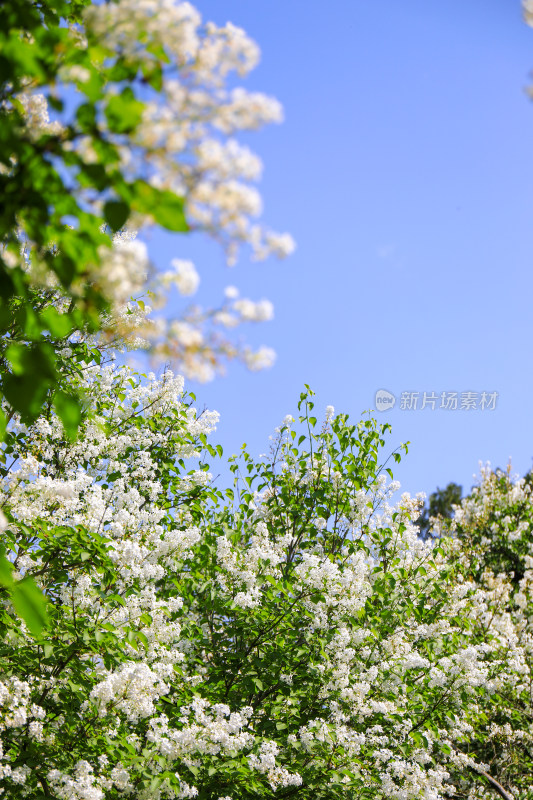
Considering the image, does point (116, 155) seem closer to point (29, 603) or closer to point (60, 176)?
point (60, 176)

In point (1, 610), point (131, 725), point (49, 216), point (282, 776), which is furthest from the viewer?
point (131, 725)

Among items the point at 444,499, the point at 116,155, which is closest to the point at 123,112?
the point at 116,155

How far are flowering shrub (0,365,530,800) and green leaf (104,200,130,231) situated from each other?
9.79 ft

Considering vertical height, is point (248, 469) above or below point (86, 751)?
above

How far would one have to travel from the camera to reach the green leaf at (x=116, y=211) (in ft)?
5.36

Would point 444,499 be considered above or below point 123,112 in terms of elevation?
above

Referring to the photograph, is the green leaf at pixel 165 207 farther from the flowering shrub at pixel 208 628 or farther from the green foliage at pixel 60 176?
Answer: the flowering shrub at pixel 208 628

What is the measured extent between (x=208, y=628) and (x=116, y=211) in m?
6.67

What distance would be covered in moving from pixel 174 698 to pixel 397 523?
3719 millimetres

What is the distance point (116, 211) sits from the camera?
164 cm

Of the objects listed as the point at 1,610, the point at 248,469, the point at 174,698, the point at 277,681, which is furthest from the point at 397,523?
the point at 1,610

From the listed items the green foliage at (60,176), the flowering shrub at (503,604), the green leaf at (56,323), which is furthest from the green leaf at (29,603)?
the flowering shrub at (503,604)

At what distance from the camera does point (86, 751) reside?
5117mm

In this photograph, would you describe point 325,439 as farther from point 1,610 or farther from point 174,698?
point 1,610
